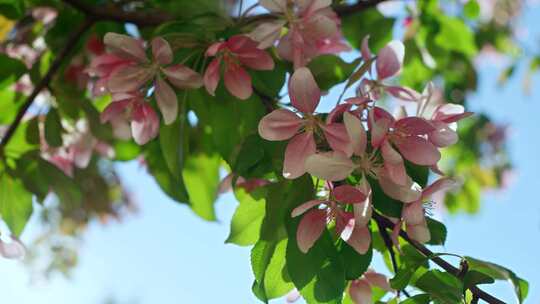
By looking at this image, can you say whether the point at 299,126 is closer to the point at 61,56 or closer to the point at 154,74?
the point at 154,74

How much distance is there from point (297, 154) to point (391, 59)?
0.24 m

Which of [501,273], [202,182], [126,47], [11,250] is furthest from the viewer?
[202,182]

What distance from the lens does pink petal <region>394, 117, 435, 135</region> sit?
640 millimetres

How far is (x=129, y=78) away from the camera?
2.49 ft

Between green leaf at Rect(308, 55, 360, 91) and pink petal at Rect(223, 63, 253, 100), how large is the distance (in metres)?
0.13

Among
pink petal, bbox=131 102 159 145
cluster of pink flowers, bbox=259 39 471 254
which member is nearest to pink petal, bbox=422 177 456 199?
cluster of pink flowers, bbox=259 39 471 254

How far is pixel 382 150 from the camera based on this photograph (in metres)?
0.61

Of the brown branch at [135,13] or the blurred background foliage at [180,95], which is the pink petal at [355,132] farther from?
the brown branch at [135,13]

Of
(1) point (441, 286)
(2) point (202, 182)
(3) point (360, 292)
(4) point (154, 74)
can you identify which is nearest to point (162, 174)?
(2) point (202, 182)

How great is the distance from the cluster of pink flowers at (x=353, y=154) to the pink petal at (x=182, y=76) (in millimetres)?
143

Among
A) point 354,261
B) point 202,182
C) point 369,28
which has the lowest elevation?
point 202,182

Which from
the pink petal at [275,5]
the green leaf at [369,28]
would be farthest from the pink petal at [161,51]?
the green leaf at [369,28]

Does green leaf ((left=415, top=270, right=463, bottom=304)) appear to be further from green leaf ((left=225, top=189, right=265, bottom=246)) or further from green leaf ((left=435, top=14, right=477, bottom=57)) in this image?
green leaf ((left=435, top=14, right=477, bottom=57))

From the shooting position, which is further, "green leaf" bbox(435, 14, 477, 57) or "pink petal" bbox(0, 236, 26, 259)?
"green leaf" bbox(435, 14, 477, 57)
